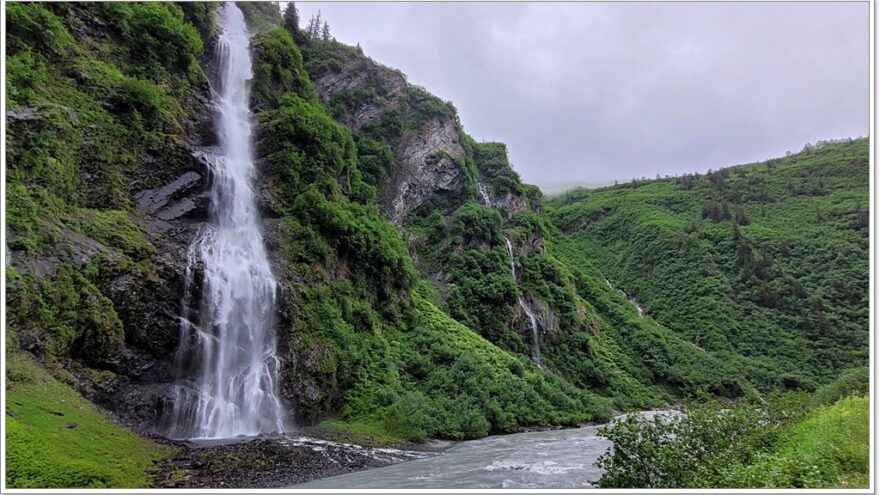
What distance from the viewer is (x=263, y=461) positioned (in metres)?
15.8

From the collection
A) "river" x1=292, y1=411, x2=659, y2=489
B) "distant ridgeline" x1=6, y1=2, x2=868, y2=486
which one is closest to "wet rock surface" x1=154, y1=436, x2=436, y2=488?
"river" x1=292, y1=411, x2=659, y2=489

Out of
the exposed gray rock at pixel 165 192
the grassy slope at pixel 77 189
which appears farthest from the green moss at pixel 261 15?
the exposed gray rock at pixel 165 192

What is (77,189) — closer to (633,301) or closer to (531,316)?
(531,316)

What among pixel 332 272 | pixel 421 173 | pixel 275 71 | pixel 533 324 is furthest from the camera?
pixel 421 173

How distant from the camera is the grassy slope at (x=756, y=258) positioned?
221 ft

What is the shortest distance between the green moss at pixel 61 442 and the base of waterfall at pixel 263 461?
0.89 meters

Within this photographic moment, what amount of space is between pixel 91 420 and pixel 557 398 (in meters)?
29.3

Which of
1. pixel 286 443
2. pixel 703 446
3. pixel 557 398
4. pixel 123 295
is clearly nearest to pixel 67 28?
pixel 123 295

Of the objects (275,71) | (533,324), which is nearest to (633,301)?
(533,324)

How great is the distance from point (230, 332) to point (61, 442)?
10.2 metres

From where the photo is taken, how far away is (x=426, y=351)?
32719mm

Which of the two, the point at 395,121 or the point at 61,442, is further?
the point at 395,121

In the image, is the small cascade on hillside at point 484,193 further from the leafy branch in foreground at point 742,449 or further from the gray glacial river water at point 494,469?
the leafy branch in foreground at point 742,449

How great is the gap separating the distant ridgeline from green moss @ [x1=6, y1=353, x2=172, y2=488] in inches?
3.8
